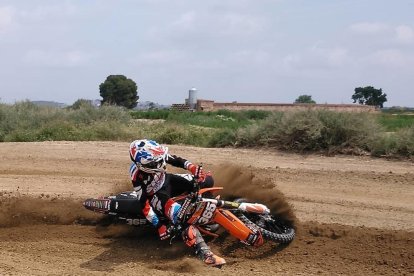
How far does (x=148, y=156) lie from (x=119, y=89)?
4873cm

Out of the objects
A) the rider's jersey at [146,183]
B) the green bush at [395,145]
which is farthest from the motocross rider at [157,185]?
the green bush at [395,145]

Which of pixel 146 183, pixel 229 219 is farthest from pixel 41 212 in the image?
pixel 229 219

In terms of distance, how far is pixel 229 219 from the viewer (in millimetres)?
7754

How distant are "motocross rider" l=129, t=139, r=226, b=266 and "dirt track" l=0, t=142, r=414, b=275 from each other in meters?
0.44

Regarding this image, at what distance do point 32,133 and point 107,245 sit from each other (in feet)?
43.0

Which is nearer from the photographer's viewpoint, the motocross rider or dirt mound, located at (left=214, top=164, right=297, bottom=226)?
the motocross rider

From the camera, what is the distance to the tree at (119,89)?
55344 mm

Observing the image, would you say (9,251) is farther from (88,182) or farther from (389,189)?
(389,189)

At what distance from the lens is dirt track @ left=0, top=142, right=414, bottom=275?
7.84 metres

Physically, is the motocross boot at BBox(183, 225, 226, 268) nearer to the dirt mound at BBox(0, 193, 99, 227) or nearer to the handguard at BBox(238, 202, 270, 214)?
the handguard at BBox(238, 202, 270, 214)

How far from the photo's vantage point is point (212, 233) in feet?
27.5

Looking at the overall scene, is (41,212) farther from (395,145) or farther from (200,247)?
(395,145)

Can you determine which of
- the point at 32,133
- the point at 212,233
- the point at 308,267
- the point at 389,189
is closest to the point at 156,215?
the point at 212,233

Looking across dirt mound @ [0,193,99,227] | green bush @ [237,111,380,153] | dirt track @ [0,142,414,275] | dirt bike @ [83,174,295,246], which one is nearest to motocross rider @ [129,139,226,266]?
dirt bike @ [83,174,295,246]
